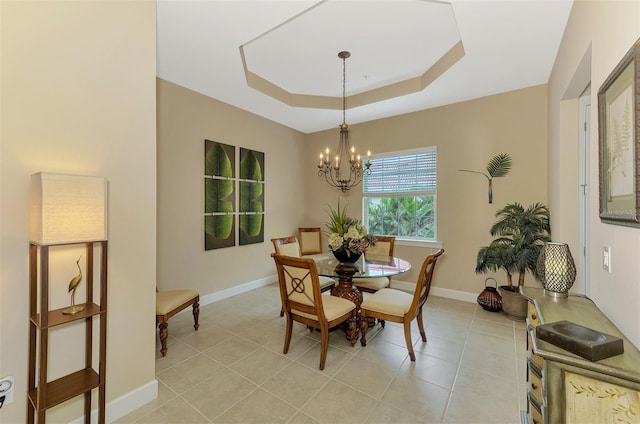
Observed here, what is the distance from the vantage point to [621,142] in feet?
3.97

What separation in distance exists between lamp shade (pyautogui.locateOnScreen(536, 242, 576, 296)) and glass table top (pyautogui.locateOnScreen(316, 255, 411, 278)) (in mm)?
1265

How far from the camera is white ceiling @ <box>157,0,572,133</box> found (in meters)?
2.16

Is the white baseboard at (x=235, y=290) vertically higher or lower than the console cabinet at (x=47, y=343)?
lower

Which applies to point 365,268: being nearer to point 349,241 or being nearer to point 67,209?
point 349,241

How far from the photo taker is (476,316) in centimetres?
333

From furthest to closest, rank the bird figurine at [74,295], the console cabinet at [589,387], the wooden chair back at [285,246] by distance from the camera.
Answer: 1. the wooden chair back at [285,246]
2. the bird figurine at [74,295]
3. the console cabinet at [589,387]

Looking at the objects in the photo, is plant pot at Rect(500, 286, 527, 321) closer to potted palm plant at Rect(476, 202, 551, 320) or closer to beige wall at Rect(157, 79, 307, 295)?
potted palm plant at Rect(476, 202, 551, 320)

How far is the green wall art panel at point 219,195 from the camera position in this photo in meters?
3.77

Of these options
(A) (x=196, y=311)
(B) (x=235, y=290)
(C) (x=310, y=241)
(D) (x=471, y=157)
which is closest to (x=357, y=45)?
(D) (x=471, y=157)

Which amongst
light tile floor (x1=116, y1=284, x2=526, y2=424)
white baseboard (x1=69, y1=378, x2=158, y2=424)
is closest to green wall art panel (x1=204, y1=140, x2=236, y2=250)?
light tile floor (x1=116, y1=284, x2=526, y2=424)

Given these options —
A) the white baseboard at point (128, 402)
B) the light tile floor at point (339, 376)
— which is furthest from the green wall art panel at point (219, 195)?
the white baseboard at point (128, 402)

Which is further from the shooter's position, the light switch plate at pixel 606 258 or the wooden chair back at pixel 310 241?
the wooden chair back at pixel 310 241

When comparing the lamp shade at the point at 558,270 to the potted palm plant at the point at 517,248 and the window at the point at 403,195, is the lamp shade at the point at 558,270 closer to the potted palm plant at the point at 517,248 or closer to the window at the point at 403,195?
the potted palm plant at the point at 517,248

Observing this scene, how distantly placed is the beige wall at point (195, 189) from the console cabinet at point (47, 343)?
1740 mm
